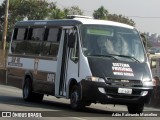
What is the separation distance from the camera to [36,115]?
582 inches

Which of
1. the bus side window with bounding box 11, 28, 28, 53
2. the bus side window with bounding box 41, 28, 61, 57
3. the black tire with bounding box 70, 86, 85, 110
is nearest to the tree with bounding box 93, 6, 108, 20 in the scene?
the bus side window with bounding box 11, 28, 28, 53

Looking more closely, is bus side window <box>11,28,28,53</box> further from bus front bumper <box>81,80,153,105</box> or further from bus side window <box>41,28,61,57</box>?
bus front bumper <box>81,80,153,105</box>

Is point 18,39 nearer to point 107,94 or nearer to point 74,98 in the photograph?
point 74,98

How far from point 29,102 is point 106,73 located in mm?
4794

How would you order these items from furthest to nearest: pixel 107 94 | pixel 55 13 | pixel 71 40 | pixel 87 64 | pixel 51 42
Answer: pixel 55 13 < pixel 51 42 < pixel 71 40 < pixel 87 64 < pixel 107 94

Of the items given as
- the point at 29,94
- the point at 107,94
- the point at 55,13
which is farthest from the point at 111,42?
the point at 55,13

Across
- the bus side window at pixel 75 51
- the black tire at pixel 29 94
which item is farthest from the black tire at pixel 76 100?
the black tire at pixel 29 94

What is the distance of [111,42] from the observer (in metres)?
17.0

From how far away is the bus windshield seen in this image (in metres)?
16.6

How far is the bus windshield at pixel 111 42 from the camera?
54.6ft

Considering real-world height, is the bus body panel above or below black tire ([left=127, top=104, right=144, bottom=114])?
above

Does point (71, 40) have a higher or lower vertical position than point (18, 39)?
higher

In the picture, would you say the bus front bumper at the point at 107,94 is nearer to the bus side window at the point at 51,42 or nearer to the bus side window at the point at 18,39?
the bus side window at the point at 51,42

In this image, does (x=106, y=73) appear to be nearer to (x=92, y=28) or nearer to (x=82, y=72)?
(x=82, y=72)
